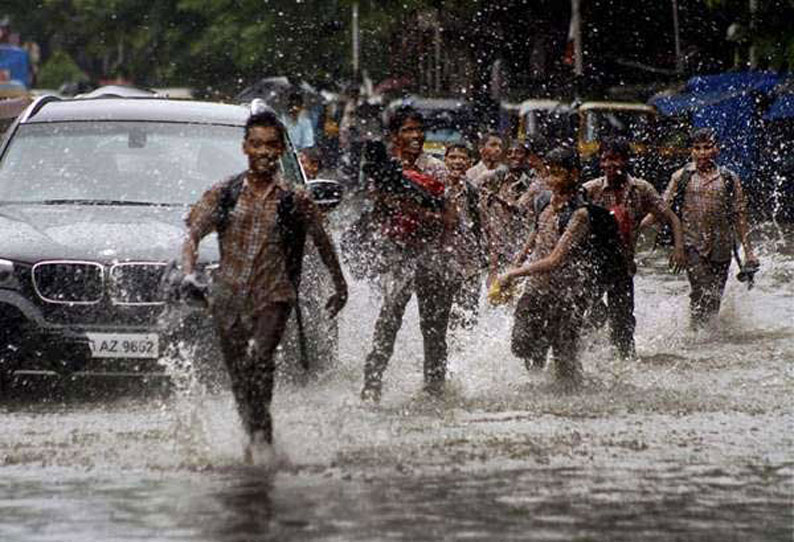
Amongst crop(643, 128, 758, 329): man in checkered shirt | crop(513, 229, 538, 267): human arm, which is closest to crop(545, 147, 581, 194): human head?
crop(513, 229, 538, 267): human arm

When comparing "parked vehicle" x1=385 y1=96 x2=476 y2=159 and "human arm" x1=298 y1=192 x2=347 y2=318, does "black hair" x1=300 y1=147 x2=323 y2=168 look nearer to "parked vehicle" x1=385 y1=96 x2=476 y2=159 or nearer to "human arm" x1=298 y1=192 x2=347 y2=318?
"human arm" x1=298 y1=192 x2=347 y2=318

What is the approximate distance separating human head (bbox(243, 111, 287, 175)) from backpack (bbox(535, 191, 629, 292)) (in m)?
3.41

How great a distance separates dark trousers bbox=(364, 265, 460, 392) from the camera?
12477 millimetres

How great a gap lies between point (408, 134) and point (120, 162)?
190 cm

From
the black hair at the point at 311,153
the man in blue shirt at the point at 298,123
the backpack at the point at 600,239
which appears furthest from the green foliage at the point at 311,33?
the backpack at the point at 600,239

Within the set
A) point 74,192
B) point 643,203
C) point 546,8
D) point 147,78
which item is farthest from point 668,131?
point 147,78

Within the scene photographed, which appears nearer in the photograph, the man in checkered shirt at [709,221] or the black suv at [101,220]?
the black suv at [101,220]

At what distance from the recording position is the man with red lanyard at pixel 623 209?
588 inches

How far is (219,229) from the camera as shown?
33.1 ft

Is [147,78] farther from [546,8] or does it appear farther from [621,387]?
[621,387]

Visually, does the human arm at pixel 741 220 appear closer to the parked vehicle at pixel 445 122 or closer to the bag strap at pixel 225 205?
the bag strap at pixel 225 205

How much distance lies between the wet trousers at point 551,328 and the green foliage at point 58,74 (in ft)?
216

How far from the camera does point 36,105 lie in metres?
14.3

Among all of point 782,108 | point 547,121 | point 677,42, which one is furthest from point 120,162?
point 677,42
